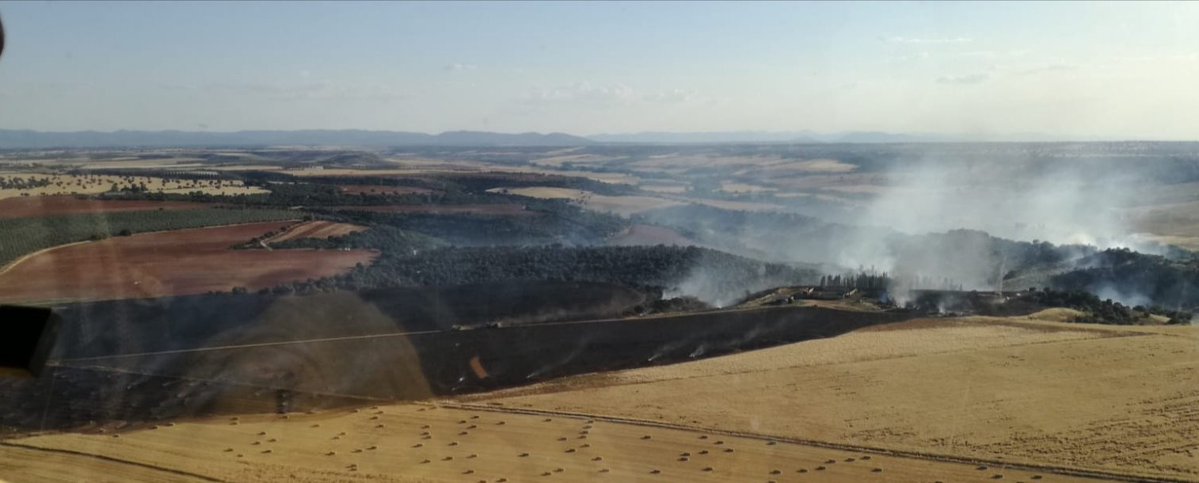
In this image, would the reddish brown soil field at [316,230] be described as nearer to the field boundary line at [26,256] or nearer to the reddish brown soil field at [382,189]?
the field boundary line at [26,256]

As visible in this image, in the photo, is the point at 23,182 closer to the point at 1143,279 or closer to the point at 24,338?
the point at 24,338

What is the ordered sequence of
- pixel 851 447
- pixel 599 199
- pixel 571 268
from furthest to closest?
pixel 599 199, pixel 571 268, pixel 851 447

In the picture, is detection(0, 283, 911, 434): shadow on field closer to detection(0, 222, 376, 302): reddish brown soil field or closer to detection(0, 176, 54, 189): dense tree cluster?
detection(0, 222, 376, 302): reddish brown soil field

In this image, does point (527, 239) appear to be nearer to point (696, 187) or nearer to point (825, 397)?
point (825, 397)

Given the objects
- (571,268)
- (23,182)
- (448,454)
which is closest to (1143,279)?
(571,268)

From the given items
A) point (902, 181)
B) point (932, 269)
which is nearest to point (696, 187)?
point (902, 181)

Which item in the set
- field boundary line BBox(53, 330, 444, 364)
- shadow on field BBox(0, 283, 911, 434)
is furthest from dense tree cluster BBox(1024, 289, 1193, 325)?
field boundary line BBox(53, 330, 444, 364)

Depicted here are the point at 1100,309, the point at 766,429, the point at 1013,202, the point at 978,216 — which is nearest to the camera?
the point at 766,429
